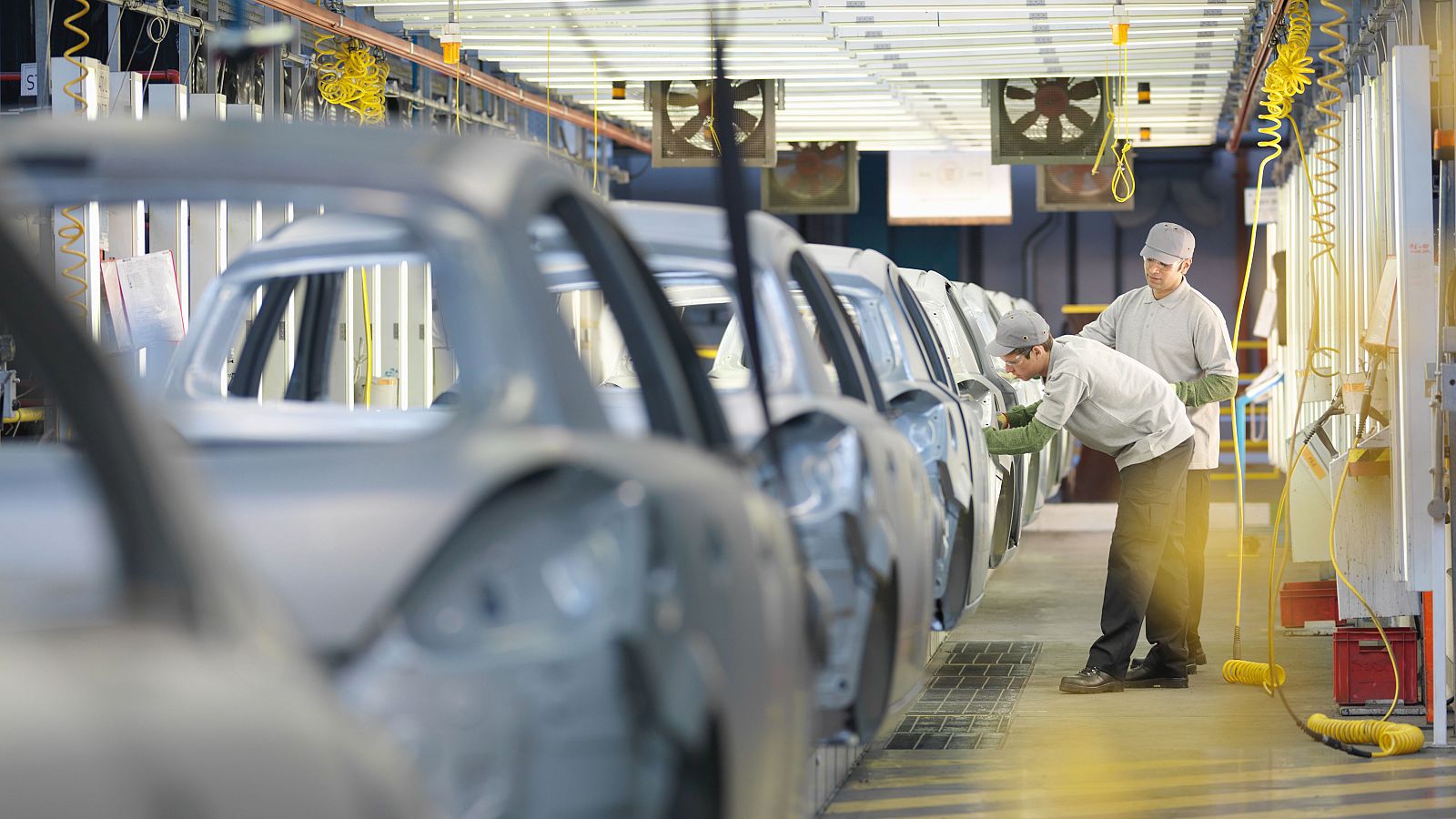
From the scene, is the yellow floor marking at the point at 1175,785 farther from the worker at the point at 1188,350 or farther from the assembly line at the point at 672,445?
the worker at the point at 1188,350

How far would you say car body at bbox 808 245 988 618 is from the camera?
5707mm

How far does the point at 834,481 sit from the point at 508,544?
1.91 meters

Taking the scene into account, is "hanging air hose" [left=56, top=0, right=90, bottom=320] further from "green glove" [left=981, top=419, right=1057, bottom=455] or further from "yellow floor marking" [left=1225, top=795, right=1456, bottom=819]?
"yellow floor marking" [left=1225, top=795, right=1456, bottom=819]

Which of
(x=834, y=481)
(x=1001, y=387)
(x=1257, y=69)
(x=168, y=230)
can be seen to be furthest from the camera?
(x=1257, y=69)

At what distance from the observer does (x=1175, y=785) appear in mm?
5797

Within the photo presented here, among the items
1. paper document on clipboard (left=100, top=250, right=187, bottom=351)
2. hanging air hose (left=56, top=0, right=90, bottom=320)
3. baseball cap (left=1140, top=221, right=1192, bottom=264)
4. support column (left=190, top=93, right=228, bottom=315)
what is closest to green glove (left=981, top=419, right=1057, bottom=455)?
baseball cap (left=1140, top=221, right=1192, bottom=264)

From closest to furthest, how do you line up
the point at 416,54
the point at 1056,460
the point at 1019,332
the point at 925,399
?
the point at 925,399 < the point at 1019,332 < the point at 416,54 < the point at 1056,460

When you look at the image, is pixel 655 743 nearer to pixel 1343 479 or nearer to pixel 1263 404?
pixel 1343 479

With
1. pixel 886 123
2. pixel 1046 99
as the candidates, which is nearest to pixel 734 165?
pixel 1046 99

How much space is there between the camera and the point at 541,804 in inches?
94.9

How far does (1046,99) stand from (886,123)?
3.40 meters

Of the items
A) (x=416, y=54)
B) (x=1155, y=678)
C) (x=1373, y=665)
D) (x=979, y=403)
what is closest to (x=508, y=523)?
(x=1373, y=665)

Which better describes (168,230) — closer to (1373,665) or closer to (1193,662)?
(1193,662)

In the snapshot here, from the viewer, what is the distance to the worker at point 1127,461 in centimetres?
716
